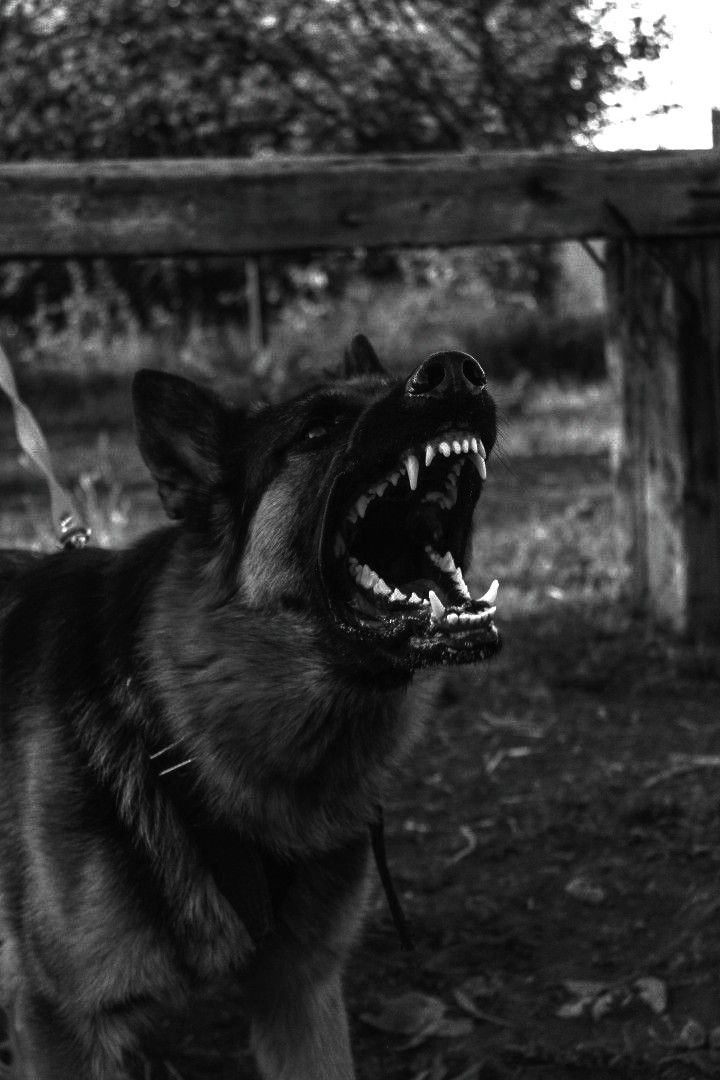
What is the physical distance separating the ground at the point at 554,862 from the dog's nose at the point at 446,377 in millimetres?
586

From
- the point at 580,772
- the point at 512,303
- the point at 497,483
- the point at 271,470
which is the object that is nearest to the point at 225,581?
the point at 271,470

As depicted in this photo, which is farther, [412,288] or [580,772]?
[412,288]

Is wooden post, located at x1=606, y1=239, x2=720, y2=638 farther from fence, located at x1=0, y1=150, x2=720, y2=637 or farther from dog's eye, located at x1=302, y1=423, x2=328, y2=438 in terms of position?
dog's eye, located at x1=302, y1=423, x2=328, y2=438

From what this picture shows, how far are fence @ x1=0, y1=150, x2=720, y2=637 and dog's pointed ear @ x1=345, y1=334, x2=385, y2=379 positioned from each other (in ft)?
5.44

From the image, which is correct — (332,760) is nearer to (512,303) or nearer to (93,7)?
(93,7)

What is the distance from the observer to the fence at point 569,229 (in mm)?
4824

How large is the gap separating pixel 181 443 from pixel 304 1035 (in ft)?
3.98

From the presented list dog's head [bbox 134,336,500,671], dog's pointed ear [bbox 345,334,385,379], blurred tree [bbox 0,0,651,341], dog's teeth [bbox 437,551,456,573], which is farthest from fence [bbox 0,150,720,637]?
blurred tree [bbox 0,0,651,341]

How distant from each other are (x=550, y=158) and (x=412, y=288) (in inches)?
320

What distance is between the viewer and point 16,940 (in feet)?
9.32

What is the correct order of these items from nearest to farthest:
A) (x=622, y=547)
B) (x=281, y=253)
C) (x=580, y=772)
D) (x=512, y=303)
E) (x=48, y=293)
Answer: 1. (x=580, y=772)
2. (x=281, y=253)
3. (x=622, y=547)
4. (x=512, y=303)
5. (x=48, y=293)

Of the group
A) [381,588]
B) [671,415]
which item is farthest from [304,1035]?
Result: [671,415]

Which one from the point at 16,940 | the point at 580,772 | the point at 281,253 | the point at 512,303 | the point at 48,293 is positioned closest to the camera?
the point at 16,940

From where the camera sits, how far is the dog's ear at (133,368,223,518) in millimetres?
3064
